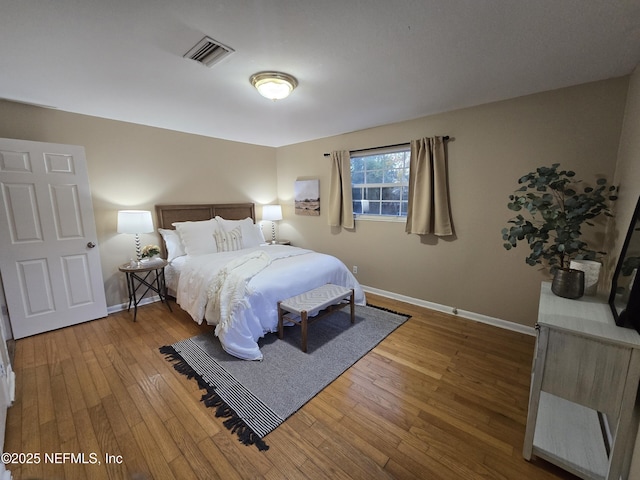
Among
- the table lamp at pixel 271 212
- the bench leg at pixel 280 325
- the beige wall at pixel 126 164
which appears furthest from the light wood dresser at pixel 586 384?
the beige wall at pixel 126 164

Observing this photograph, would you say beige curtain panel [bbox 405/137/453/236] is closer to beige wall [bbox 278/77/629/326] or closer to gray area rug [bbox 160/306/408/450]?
beige wall [bbox 278/77/629/326]

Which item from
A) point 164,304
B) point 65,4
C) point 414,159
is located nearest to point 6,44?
point 65,4

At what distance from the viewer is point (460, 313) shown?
2984mm

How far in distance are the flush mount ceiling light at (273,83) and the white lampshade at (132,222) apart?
2060 millimetres

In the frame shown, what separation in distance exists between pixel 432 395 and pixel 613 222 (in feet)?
6.44

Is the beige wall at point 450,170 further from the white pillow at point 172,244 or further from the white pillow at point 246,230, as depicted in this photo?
the white pillow at point 246,230

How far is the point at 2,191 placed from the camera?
239 centimetres

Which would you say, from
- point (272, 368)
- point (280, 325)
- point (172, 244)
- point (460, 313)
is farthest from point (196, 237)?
point (460, 313)

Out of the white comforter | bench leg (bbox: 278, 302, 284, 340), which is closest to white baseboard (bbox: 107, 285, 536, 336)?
the white comforter

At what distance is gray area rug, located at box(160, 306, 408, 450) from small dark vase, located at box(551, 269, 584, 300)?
147 cm

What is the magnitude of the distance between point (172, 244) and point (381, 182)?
2.95 m

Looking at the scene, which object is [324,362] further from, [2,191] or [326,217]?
[2,191]

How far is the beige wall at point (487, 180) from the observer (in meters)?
2.15

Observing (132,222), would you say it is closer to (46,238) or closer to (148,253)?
(148,253)
